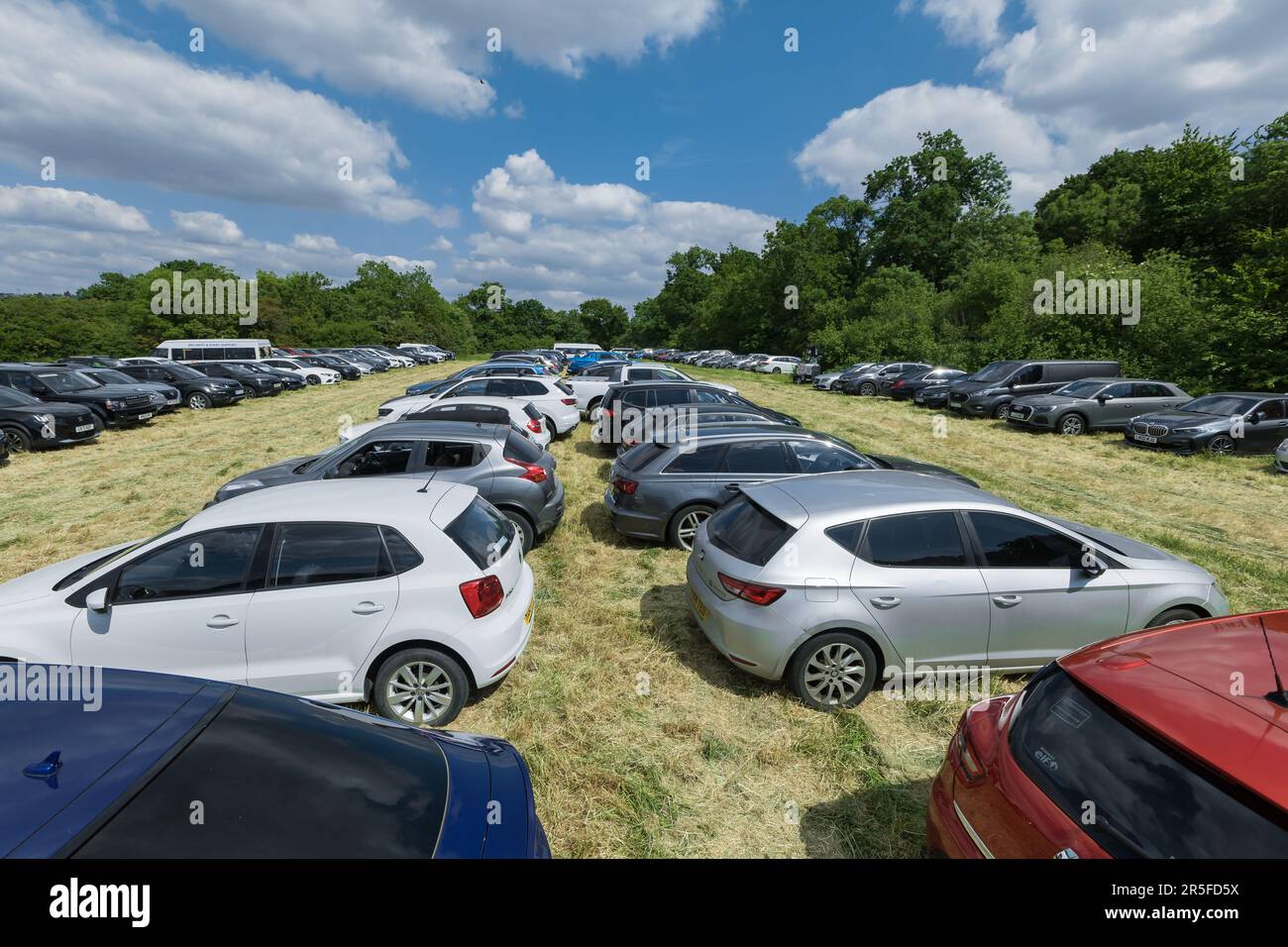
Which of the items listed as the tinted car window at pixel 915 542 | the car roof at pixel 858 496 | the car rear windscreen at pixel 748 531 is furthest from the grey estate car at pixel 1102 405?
the car rear windscreen at pixel 748 531

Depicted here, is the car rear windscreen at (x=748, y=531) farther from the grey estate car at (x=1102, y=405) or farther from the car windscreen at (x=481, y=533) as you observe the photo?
the grey estate car at (x=1102, y=405)

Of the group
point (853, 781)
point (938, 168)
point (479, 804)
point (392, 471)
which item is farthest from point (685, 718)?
point (938, 168)

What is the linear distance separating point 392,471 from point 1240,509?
44.0ft

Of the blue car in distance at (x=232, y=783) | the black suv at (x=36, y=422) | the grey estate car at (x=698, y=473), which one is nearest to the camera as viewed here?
the blue car in distance at (x=232, y=783)

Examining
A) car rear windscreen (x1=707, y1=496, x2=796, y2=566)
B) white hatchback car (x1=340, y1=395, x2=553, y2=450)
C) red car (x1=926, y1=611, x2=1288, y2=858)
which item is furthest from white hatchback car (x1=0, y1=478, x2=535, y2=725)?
white hatchback car (x1=340, y1=395, x2=553, y2=450)

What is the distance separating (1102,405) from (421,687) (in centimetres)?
1989

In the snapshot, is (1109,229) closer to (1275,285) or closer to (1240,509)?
(1275,285)

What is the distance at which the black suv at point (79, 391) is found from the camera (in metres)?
15.3

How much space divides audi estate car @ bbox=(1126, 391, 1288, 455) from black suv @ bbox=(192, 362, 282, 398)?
31.1 m

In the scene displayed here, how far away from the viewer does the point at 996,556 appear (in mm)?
4414

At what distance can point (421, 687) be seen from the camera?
4.11m

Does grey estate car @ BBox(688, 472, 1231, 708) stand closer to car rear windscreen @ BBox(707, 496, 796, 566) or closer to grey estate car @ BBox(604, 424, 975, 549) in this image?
car rear windscreen @ BBox(707, 496, 796, 566)

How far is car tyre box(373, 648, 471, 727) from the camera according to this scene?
4016 mm

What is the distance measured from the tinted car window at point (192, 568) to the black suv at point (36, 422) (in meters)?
13.8
